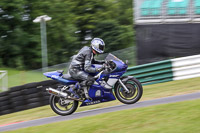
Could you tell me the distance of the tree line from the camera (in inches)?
1038

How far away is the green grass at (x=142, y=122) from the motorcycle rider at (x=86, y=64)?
1163 mm

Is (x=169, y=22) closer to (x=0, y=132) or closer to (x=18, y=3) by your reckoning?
(x=0, y=132)

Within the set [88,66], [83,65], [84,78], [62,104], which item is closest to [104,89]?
[84,78]

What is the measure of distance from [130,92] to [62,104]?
1787mm

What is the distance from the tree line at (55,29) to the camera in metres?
26.4

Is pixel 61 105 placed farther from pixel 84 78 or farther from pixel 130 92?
pixel 130 92

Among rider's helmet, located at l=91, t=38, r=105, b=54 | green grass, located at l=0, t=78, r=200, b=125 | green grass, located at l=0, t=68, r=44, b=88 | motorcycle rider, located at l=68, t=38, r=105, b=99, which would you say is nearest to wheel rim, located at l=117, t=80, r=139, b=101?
motorcycle rider, located at l=68, t=38, r=105, b=99

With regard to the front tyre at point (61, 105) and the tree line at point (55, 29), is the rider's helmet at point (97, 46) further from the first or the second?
the tree line at point (55, 29)

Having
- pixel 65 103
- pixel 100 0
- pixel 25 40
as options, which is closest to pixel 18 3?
pixel 25 40

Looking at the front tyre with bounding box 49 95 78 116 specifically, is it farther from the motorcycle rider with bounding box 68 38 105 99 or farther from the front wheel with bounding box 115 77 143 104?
the front wheel with bounding box 115 77 143 104

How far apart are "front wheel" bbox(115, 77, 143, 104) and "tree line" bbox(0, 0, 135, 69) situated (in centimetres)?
1796

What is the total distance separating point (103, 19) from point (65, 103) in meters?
28.8

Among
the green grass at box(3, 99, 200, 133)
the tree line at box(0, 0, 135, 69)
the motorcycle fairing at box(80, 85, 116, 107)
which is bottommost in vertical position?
the green grass at box(3, 99, 200, 133)

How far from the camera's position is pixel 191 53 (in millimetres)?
15523
